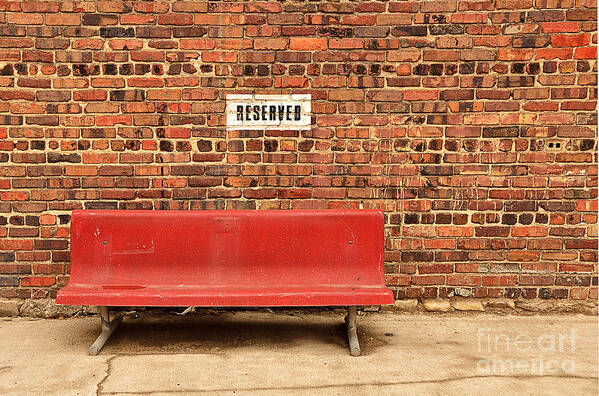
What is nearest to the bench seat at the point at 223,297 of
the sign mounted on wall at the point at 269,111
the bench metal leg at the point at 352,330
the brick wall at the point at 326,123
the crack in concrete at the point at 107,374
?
the bench metal leg at the point at 352,330

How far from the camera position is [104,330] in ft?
10.2

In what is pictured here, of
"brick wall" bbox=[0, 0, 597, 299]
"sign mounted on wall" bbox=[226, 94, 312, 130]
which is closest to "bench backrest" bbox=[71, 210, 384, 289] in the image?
"brick wall" bbox=[0, 0, 597, 299]

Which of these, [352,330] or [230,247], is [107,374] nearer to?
[230,247]

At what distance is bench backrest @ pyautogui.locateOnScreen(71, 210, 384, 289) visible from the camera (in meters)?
3.19

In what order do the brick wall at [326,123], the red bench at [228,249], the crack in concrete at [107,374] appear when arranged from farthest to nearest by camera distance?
the brick wall at [326,123], the red bench at [228,249], the crack in concrete at [107,374]

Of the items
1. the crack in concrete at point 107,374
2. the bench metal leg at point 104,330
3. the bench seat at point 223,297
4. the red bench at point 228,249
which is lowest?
the crack in concrete at point 107,374

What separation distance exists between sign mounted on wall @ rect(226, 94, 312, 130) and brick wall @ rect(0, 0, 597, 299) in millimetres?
60

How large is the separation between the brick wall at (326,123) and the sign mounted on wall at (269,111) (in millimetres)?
60

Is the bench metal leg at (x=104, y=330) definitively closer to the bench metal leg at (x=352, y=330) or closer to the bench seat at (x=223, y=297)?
the bench seat at (x=223, y=297)

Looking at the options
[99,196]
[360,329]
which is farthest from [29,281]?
[360,329]

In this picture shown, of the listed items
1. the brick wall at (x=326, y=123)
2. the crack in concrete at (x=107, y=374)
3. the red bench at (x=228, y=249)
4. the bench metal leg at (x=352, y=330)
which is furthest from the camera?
the brick wall at (x=326, y=123)

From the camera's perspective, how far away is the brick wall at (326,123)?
3516mm

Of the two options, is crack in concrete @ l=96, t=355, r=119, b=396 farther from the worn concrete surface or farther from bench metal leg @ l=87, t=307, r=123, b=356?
bench metal leg @ l=87, t=307, r=123, b=356

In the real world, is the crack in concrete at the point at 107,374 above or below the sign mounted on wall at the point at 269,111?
below
